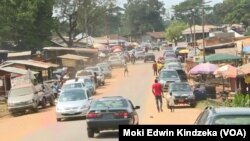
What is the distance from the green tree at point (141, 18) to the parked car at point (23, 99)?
14230 centimetres

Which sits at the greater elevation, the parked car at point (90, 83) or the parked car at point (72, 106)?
the parked car at point (72, 106)

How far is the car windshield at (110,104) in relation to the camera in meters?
21.6

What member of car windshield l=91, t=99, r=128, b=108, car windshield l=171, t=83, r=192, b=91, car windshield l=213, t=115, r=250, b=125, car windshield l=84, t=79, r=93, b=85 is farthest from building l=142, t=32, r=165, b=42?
car windshield l=213, t=115, r=250, b=125

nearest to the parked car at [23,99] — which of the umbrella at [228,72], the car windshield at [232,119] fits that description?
the umbrella at [228,72]

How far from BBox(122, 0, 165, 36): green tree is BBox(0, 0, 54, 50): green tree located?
101 meters

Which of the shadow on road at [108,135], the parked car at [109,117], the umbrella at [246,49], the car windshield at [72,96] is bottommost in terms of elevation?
the shadow on road at [108,135]

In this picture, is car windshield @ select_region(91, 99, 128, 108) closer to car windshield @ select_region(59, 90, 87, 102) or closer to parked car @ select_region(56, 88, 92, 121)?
parked car @ select_region(56, 88, 92, 121)

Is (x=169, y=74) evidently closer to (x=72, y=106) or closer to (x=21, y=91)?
(x=21, y=91)

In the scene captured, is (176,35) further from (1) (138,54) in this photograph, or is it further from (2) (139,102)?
(2) (139,102)

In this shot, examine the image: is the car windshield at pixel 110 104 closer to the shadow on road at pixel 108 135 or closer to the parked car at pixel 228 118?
the shadow on road at pixel 108 135

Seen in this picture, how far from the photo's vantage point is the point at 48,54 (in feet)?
256

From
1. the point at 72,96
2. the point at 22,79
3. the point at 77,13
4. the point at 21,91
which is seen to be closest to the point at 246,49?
the point at 22,79

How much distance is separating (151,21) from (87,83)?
139928mm

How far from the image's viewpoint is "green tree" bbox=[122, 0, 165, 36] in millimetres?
182875
